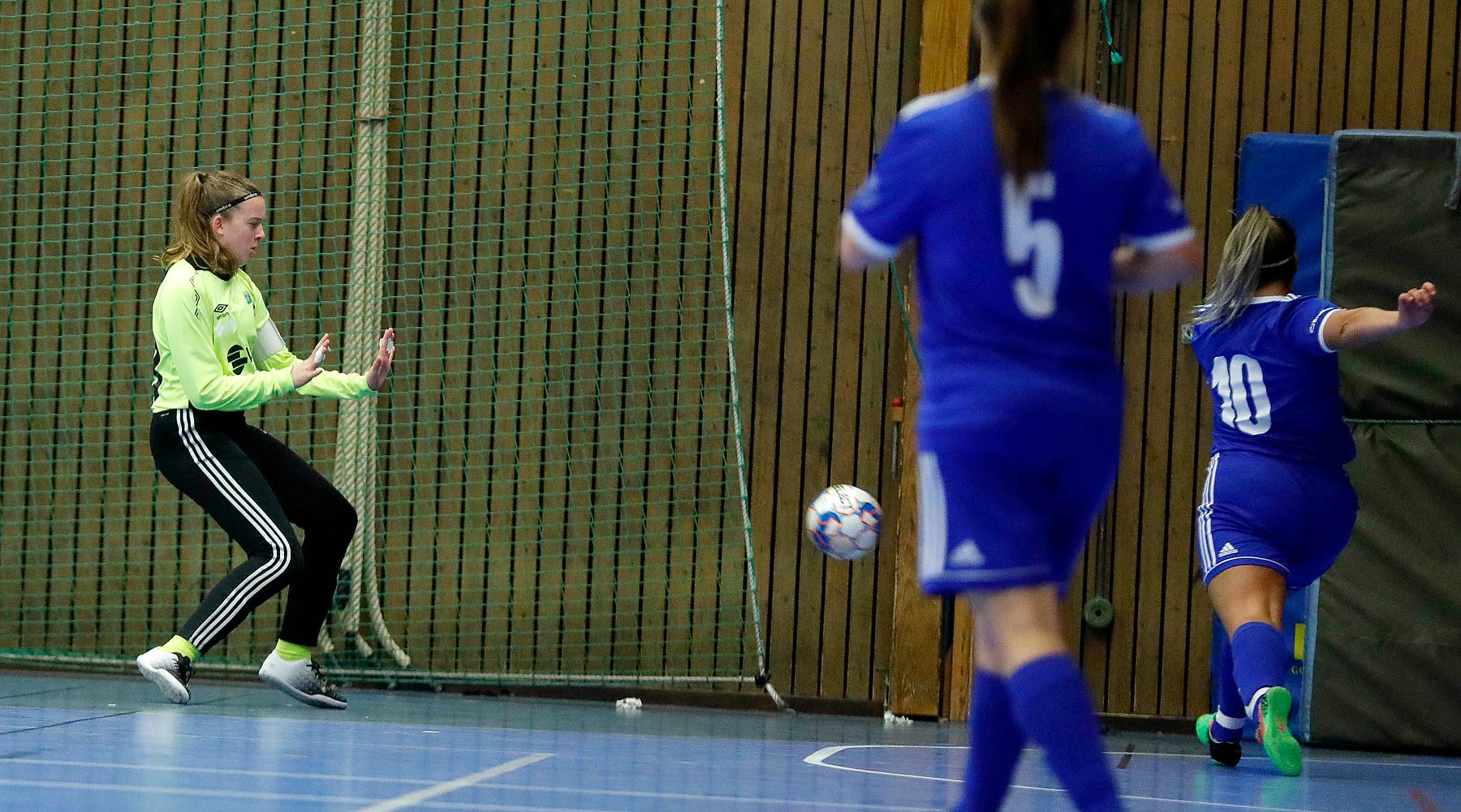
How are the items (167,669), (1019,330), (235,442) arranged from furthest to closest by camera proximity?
(235,442) < (167,669) < (1019,330)

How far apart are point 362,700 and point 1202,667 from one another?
3388mm

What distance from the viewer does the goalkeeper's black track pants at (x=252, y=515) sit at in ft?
16.5

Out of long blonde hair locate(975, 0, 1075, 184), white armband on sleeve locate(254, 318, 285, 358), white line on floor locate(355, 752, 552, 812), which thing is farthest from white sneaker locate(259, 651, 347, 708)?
long blonde hair locate(975, 0, 1075, 184)

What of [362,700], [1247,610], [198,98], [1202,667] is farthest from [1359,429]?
[198,98]

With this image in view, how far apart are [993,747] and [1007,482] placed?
50 centimetres

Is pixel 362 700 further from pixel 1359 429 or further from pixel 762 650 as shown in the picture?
pixel 1359 429

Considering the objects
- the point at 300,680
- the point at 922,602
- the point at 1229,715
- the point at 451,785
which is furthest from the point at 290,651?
the point at 1229,715

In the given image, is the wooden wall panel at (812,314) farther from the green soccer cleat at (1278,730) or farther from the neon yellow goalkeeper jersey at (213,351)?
the green soccer cleat at (1278,730)

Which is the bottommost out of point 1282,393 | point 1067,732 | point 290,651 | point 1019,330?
point 290,651

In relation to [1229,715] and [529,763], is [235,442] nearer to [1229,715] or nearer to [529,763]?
[529,763]

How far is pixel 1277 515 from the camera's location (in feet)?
14.7

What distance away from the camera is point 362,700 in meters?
5.81

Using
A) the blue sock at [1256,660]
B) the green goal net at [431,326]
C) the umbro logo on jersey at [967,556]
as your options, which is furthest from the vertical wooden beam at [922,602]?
the umbro logo on jersey at [967,556]

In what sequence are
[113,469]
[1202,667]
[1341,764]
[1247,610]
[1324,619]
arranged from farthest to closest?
[113,469]
[1202,667]
[1324,619]
[1341,764]
[1247,610]
